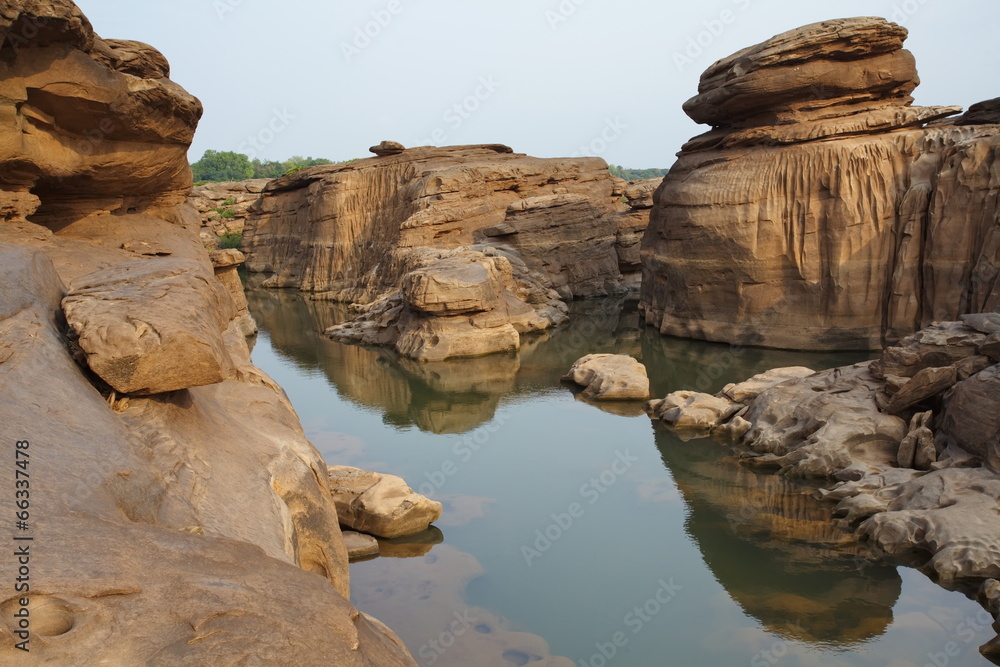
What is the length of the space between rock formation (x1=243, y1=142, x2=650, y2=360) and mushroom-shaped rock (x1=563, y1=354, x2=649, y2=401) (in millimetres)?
3325

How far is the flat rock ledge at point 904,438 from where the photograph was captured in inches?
283

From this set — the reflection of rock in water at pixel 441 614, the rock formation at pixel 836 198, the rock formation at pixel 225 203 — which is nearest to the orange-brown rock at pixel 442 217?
the rock formation at pixel 225 203

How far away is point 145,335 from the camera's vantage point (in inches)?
176

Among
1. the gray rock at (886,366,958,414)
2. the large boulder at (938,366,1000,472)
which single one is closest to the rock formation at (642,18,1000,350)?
the gray rock at (886,366,958,414)

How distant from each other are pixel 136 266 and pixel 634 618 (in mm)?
5018

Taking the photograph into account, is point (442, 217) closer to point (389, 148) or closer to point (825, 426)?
point (389, 148)

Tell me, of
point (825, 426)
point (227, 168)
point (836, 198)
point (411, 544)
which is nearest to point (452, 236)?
point (836, 198)

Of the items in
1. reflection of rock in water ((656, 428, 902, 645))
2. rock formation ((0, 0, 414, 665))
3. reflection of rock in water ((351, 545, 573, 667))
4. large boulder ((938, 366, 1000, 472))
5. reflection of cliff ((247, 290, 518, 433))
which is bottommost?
reflection of cliff ((247, 290, 518, 433))

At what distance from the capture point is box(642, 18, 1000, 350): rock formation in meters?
14.4

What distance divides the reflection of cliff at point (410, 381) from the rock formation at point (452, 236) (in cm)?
66

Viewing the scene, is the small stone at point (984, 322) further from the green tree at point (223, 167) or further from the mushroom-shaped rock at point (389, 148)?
the green tree at point (223, 167)

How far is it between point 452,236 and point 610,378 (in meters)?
12.6

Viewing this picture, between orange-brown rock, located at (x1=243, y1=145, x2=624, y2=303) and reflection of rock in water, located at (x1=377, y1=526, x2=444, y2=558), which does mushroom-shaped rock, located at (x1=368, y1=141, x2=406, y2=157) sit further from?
reflection of rock in water, located at (x1=377, y1=526, x2=444, y2=558)

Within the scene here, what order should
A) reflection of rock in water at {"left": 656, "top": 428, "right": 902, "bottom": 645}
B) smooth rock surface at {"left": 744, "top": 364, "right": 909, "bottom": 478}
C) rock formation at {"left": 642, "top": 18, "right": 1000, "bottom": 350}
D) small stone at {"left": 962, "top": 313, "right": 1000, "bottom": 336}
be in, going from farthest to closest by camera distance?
rock formation at {"left": 642, "top": 18, "right": 1000, "bottom": 350} → small stone at {"left": 962, "top": 313, "right": 1000, "bottom": 336} → smooth rock surface at {"left": 744, "top": 364, "right": 909, "bottom": 478} → reflection of rock in water at {"left": 656, "top": 428, "right": 902, "bottom": 645}
